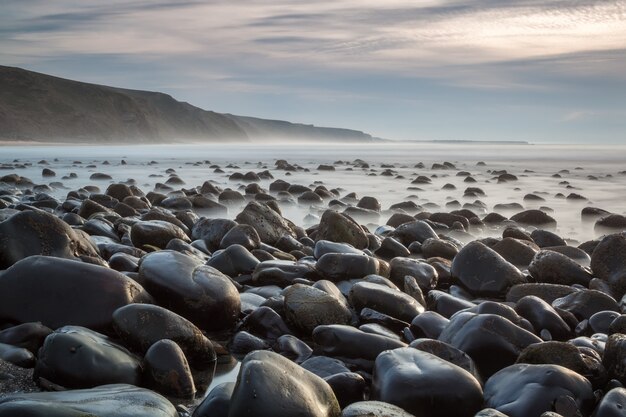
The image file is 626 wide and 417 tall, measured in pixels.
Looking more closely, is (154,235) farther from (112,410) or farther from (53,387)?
(112,410)

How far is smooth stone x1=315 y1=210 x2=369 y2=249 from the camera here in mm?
7777

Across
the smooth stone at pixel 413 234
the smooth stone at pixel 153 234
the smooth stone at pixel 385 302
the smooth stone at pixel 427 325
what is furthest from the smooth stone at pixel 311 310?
the smooth stone at pixel 413 234

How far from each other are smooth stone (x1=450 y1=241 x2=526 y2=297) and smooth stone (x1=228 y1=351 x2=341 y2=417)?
3.45 meters

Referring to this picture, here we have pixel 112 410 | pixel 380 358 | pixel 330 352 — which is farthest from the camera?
pixel 330 352

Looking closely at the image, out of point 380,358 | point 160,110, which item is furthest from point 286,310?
point 160,110

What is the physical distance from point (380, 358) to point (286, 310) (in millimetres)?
1276

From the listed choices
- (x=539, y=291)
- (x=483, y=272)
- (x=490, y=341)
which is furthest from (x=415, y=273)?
(x=490, y=341)

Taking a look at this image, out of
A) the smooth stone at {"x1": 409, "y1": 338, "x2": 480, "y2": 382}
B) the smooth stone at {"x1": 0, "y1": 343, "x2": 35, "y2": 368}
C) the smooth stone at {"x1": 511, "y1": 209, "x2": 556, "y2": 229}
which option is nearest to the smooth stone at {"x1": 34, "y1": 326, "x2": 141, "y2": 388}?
the smooth stone at {"x1": 0, "y1": 343, "x2": 35, "y2": 368}

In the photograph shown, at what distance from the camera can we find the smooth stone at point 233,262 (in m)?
6.05

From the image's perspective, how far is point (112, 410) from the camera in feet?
8.71

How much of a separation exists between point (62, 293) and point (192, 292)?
812 mm

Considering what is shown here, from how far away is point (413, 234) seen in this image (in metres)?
8.40

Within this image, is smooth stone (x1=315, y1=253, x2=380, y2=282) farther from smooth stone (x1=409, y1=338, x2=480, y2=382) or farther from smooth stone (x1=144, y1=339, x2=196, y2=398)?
smooth stone (x1=144, y1=339, x2=196, y2=398)

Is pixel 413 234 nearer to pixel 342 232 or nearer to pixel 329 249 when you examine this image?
pixel 342 232
